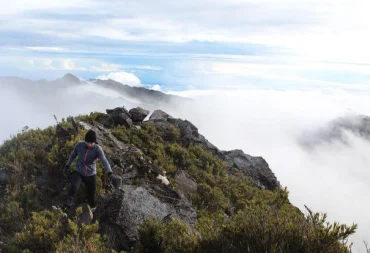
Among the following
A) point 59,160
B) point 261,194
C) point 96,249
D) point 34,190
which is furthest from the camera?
point 261,194

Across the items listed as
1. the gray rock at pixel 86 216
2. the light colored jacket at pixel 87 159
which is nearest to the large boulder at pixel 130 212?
the gray rock at pixel 86 216

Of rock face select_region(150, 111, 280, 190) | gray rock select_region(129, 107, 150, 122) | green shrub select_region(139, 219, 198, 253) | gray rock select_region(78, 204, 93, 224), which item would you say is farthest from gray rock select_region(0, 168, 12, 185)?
rock face select_region(150, 111, 280, 190)

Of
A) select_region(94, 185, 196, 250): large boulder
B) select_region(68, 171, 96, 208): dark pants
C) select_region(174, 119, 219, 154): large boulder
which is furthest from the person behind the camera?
select_region(174, 119, 219, 154): large boulder

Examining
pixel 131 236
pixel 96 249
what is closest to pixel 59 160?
pixel 131 236

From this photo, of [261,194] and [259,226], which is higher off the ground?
[259,226]

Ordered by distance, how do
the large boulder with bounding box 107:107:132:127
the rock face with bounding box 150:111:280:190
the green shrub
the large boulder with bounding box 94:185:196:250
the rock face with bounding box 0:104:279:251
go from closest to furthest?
the green shrub
the large boulder with bounding box 94:185:196:250
the rock face with bounding box 0:104:279:251
the large boulder with bounding box 107:107:132:127
the rock face with bounding box 150:111:280:190

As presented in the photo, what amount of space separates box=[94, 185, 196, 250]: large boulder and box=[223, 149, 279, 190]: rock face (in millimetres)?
10058

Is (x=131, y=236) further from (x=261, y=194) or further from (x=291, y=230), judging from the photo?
(x=261, y=194)

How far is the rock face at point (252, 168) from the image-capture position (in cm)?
2056

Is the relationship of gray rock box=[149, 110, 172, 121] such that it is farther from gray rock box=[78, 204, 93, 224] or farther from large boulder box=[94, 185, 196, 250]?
gray rock box=[78, 204, 93, 224]

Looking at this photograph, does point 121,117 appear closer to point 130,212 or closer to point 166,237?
point 130,212

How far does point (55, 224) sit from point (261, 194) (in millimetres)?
10212

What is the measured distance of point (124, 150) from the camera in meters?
14.7

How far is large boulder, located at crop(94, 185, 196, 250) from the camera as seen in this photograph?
8.55m
